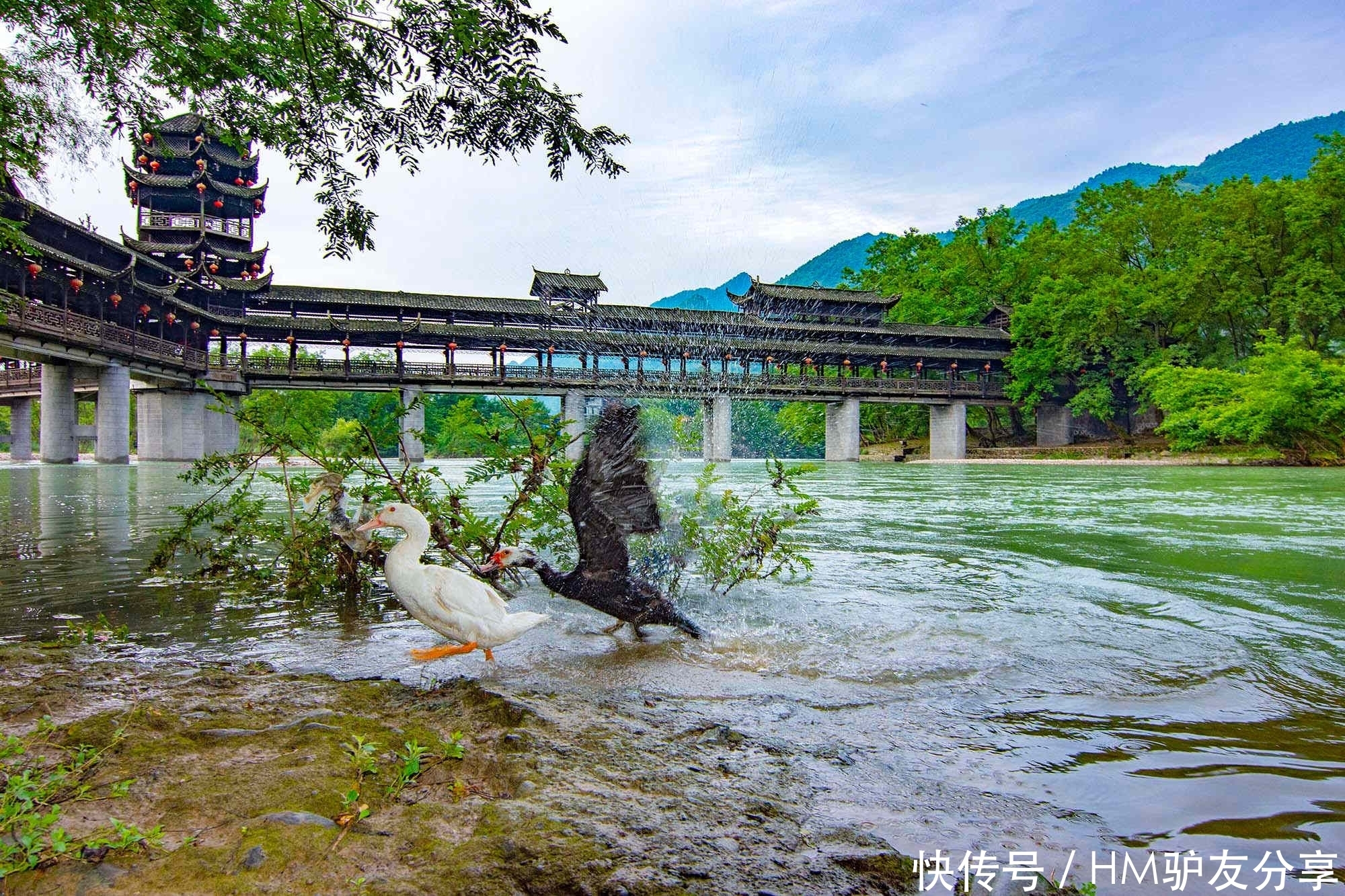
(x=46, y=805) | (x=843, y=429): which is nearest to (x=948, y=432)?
(x=843, y=429)

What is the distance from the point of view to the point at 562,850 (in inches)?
72.8

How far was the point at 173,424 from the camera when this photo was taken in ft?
114

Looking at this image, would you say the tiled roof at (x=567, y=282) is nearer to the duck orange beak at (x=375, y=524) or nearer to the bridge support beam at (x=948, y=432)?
the bridge support beam at (x=948, y=432)

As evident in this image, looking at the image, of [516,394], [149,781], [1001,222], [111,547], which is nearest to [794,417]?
[1001,222]

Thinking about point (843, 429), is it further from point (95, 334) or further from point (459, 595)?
point (459, 595)

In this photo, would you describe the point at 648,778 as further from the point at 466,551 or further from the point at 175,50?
the point at 175,50

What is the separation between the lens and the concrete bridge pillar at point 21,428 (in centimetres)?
4375

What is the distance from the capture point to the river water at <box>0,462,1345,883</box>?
7.59 ft

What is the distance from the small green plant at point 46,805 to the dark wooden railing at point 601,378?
3127 cm

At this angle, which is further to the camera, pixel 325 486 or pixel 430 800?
pixel 325 486

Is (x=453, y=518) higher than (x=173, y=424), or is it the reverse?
(x=173, y=424)

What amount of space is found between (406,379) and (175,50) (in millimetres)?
35063

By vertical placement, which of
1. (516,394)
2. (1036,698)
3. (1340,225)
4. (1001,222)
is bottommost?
(1036,698)

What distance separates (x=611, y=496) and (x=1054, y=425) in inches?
1994
